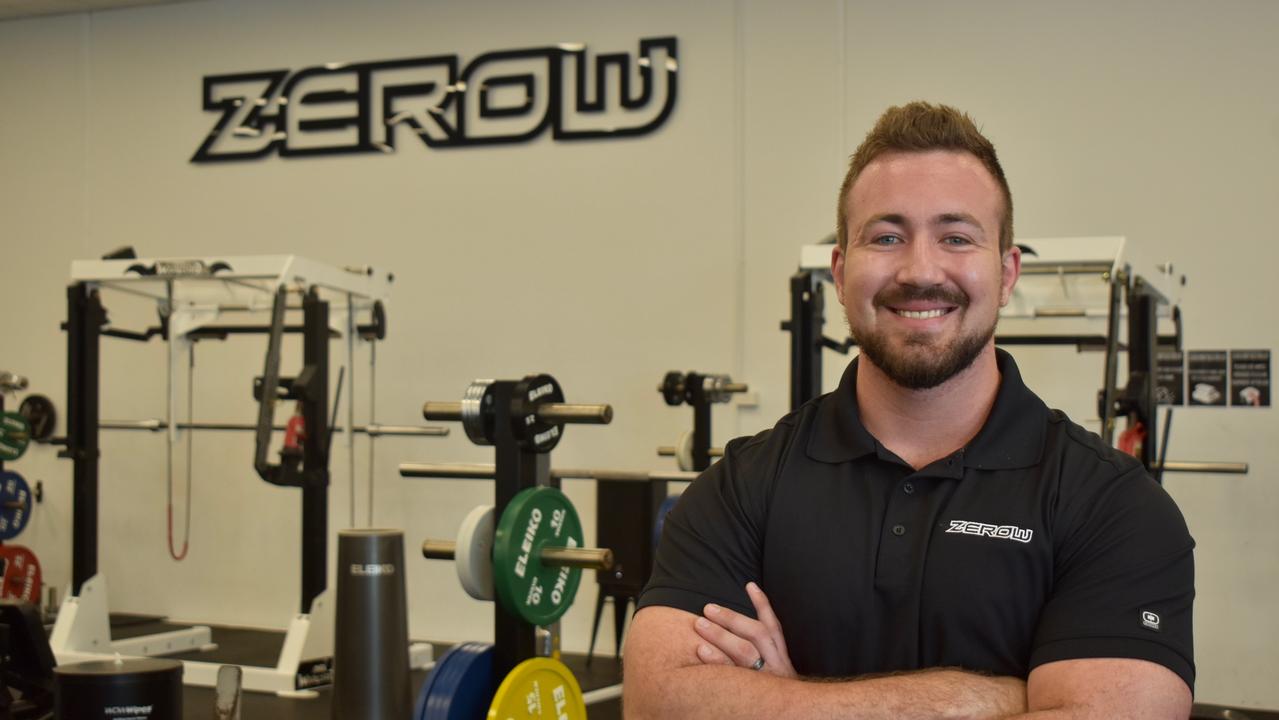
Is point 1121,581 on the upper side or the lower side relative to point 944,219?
lower

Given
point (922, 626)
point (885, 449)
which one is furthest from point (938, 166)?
point (922, 626)

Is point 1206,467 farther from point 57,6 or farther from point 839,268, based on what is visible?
point 57,6

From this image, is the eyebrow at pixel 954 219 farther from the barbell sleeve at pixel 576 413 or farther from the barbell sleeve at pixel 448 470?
the barbell sleeve at pixel 448 470

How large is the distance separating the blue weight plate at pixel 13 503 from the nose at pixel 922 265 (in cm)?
556

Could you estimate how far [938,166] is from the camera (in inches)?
65.7

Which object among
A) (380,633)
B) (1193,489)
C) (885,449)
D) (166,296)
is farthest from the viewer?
(166,296)

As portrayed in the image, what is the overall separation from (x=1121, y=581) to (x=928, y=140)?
2.07ft

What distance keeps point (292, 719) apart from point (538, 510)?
193 cm

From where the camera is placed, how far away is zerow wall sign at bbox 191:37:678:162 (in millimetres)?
5934

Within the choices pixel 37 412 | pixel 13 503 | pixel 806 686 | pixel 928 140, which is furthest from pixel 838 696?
pixel 37 412

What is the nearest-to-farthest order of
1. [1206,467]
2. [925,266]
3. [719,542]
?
1. [925,266]
2. [719,542]
3. [1206,467]

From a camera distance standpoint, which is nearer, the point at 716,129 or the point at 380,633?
the point at 380,633

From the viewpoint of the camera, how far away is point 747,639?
166 centimetres

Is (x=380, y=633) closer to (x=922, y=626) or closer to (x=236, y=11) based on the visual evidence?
(x=922, y=626)
